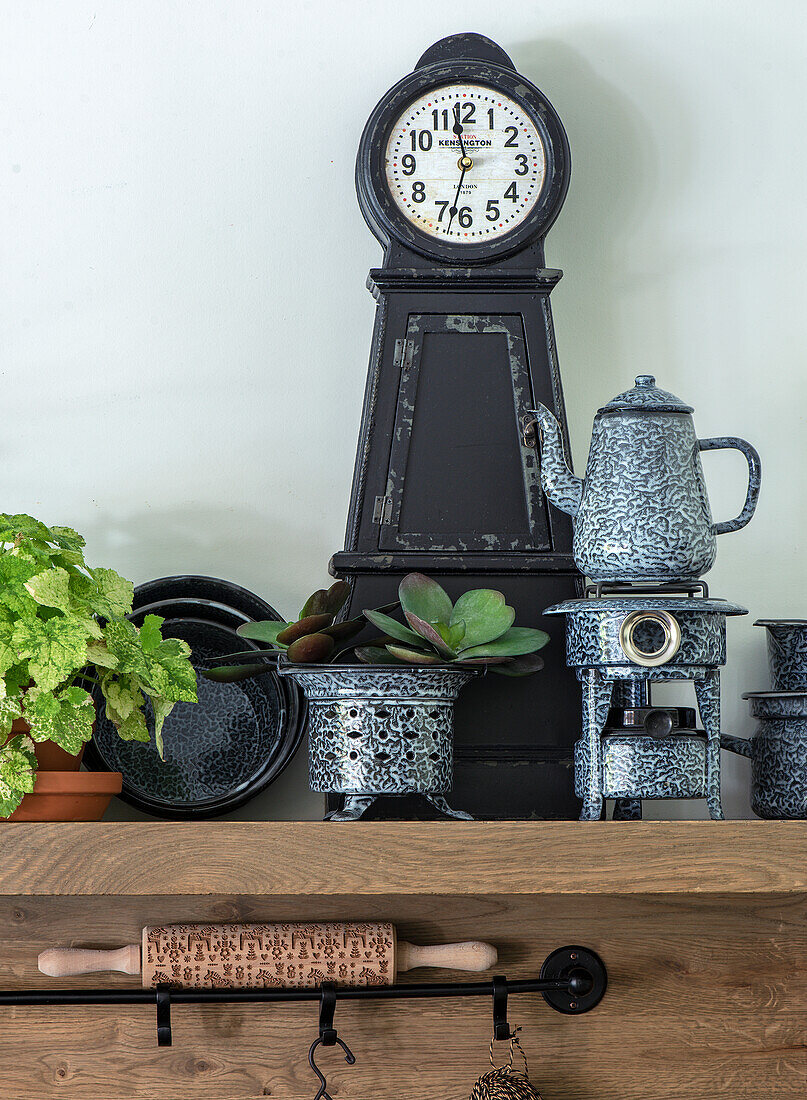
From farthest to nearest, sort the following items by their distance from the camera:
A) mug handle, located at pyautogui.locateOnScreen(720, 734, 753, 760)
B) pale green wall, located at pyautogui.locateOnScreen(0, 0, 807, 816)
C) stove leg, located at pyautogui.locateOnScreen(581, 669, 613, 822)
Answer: pale green wall, located at pyautogui.locateOnScreen(0, 0, 807, 816) < mug handle, located at pyautogui.locateOnScreen(720, 734, 753, 760) < stove leg, located at pyautogui.locateOnScreen(581, 669, 613, 822)

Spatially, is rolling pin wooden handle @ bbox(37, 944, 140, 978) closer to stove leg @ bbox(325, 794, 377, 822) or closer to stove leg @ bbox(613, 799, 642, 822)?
stove leg @ bbox(325, 794, 377, 822)

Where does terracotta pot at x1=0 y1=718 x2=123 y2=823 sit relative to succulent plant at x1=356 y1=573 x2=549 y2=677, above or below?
below

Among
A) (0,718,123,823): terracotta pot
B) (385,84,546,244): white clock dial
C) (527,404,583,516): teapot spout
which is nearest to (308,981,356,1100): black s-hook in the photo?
(0,718,123,823): terracotta pot

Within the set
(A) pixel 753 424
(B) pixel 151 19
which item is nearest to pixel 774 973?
(A) pixel 753 424

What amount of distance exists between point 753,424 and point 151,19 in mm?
854

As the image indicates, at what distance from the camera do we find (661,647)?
1.01m

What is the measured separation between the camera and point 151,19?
130 centimetres

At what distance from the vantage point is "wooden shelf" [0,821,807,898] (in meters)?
0.91

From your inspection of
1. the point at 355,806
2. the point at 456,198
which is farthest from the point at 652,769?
the point at 456,198

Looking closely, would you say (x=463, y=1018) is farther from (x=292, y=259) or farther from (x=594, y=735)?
(x=292, y=259)

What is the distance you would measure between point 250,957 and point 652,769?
1.37 ft

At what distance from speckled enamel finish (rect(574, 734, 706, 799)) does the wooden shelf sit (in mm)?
64

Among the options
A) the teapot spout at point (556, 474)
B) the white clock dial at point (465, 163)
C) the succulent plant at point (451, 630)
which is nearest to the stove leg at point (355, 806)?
the succulent plant at point (451, 630)

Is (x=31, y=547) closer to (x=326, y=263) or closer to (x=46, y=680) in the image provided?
(x=46, y=680)
